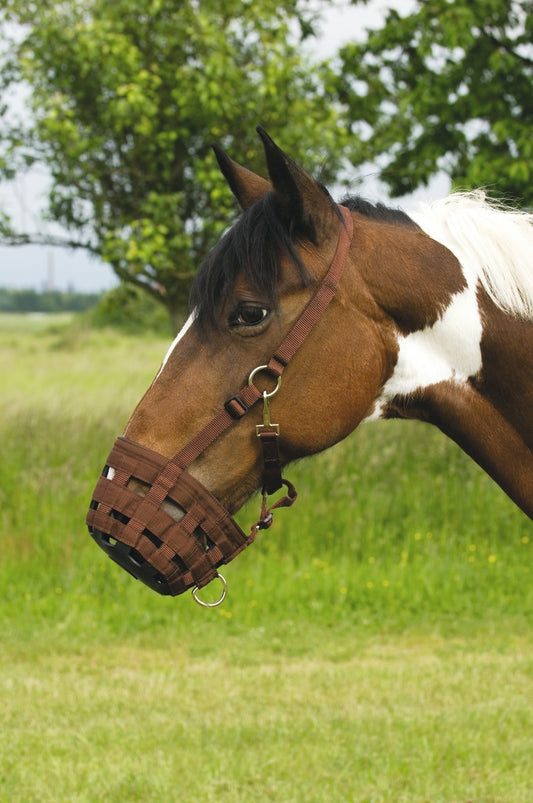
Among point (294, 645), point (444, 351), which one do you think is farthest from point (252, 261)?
point (294, 645)

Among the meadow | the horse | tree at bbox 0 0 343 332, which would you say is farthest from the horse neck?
tree at bbox 0 0 343 332

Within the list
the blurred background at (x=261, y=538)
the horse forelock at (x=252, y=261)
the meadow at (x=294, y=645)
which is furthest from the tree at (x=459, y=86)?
the horse forelock at (x=252, y=261)

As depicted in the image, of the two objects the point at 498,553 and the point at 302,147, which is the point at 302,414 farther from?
the point at 302,147

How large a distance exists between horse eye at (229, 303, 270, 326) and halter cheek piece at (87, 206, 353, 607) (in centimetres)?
8

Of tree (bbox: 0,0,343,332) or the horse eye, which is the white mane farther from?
tree (bbox: 0,0,343,332)

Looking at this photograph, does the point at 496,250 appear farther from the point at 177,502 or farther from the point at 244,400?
the point at 177,502

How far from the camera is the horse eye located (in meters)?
2.05

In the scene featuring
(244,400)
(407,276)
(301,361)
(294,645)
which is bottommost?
(294,645)

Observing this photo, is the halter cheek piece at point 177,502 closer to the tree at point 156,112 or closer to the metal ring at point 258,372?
the metal ring at point 258,372

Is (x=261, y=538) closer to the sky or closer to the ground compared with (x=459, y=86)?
closer to the ground

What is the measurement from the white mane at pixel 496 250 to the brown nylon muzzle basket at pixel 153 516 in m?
0.92

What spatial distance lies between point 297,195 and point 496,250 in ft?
1.84

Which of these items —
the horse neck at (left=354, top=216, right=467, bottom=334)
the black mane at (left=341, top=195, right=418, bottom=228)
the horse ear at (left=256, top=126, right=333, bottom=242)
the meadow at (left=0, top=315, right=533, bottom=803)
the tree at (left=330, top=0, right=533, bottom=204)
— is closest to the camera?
the horse ear at (left=256, top=126, right=333, bottom=242)

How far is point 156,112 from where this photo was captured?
7.93 m
